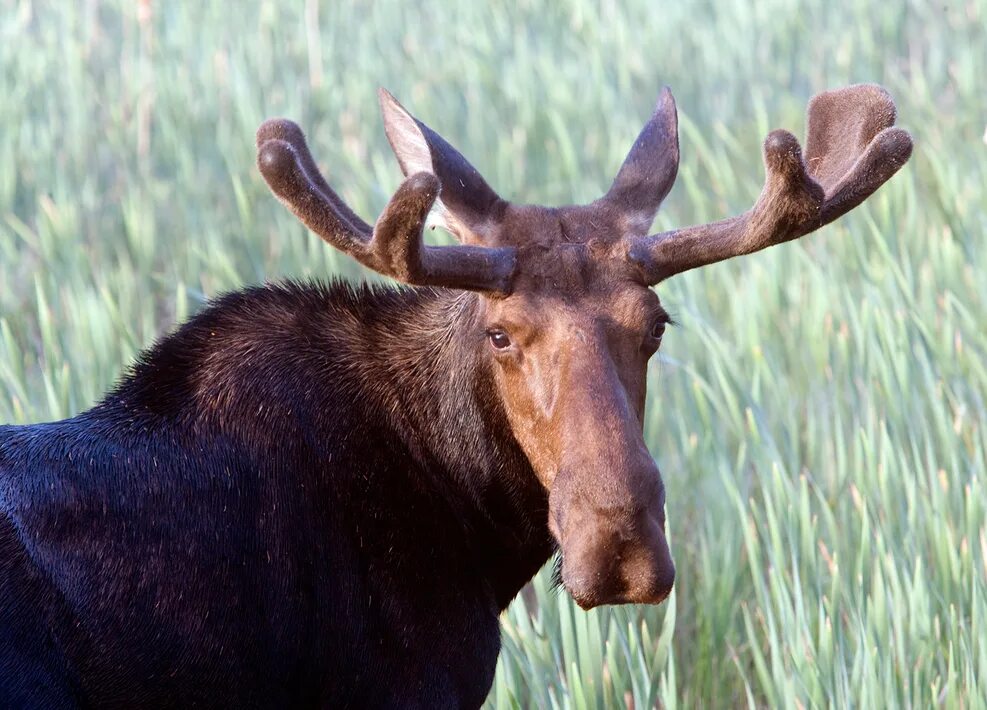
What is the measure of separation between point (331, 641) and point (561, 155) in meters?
3.50

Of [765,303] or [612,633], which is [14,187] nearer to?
[765,303]

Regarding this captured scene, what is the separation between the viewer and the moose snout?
76.0 inches

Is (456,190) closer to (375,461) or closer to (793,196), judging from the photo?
(375,461)

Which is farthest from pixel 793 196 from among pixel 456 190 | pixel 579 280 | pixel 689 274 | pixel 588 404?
pixel 689 274

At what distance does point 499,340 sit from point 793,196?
527mm

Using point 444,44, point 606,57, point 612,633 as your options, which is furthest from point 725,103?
point 612,633

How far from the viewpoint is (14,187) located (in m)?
5.04

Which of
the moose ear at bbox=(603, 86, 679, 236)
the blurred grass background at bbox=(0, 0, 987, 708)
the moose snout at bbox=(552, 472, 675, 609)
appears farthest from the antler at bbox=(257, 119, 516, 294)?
the blurred grass background at bbox=(0, 0, 987, 708)

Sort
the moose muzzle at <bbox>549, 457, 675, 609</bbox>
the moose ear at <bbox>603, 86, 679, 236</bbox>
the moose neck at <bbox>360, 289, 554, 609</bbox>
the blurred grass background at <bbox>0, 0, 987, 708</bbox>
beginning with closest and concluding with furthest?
the moose muzzle at <bbox>549, 457, 675, 609</bbox>
the moose neck at <bbox>360, 289, 554, 609</bbox>
the moose ear at <bbox>603, 86, 679, 236</bbox>
the blurred grass background at <bbox>0, 0, 987, 708</bbox>

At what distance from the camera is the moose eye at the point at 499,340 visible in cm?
218

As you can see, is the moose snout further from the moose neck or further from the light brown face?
the moose neck

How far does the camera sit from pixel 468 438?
233cm

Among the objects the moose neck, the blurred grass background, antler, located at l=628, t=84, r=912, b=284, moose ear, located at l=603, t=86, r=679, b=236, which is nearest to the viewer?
antler, located at l=628, t=84, r=912, b=284

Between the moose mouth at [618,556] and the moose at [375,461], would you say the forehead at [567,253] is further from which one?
the moose mouth at [618,556]
